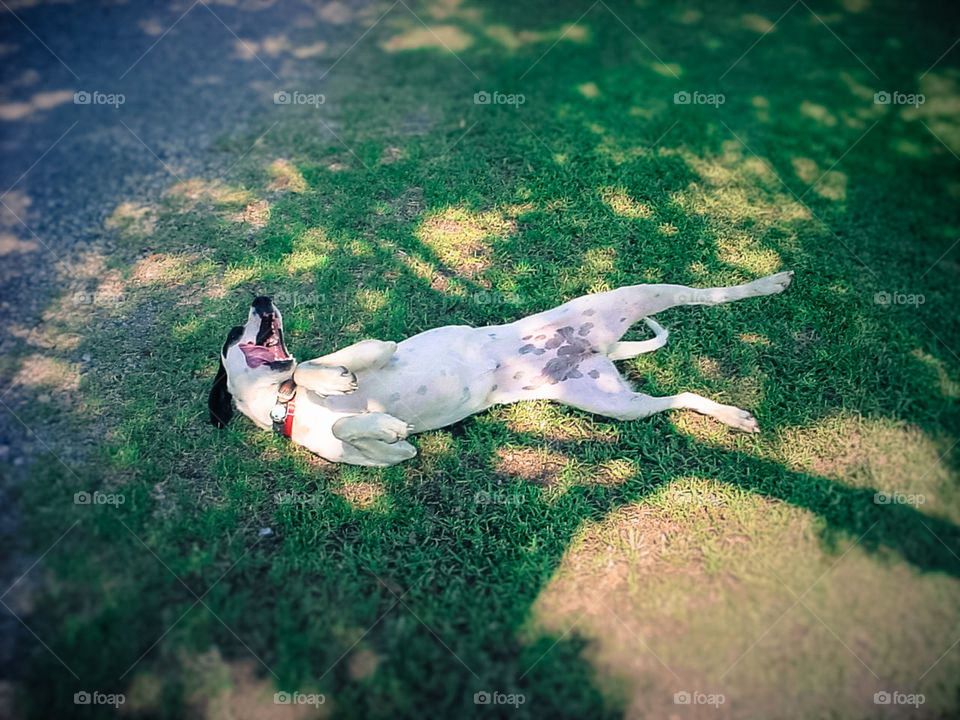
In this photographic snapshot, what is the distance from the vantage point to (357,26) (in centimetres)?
793

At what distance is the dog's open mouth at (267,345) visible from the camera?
3.54 m

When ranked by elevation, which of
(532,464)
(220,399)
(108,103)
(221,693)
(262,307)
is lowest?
(221,693)

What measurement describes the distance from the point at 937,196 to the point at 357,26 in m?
6.89

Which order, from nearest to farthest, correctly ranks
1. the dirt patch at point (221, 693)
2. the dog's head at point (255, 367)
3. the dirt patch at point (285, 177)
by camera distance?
the dirt patch at point (221, 693), the dog's head at point (255, 367), the dirt patch at point (285, 177)

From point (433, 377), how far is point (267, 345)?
993mm

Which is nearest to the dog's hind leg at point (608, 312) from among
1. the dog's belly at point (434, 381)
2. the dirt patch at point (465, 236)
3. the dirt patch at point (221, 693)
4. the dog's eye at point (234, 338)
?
the dog's belly at point (434, 381)

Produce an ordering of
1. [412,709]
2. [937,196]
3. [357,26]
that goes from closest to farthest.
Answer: [412,709] < [937,196] < [357,26]

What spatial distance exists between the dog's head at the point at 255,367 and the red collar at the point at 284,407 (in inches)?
1.3

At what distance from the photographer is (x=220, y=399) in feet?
11.9

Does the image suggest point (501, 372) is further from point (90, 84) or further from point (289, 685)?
point (90, 84)

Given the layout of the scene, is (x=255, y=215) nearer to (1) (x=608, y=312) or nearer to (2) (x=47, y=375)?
(2) (x=47, y=375)

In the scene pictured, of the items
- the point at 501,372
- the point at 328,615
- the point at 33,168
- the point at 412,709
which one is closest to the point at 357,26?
the point at 33,168

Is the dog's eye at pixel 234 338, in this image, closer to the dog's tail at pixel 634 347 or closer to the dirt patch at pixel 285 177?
the dog's tail at pixel 634 347

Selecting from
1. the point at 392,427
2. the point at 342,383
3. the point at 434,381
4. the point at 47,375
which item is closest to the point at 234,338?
the point at 342,383
